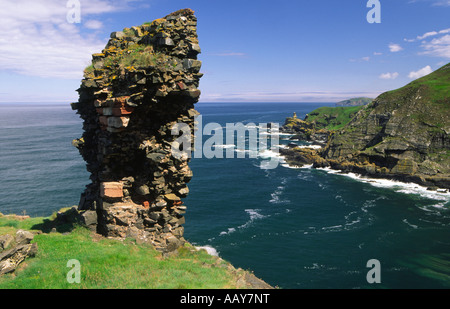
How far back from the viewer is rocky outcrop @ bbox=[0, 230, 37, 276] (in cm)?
1323

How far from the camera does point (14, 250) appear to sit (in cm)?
1384

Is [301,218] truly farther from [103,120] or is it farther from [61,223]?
[103,120]

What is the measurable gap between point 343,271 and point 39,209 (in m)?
50.7

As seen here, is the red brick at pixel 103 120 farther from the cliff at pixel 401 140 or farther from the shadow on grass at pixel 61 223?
the cliff at pixel 401 140

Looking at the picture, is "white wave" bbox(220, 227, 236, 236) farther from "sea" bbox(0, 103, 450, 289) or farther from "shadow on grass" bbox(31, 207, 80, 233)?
"shadow on grass" bbox(31, 207, 80, 233)

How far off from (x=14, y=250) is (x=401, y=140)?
9003 centimetres

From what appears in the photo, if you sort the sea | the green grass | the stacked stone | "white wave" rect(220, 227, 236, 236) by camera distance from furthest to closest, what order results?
the green grass, "white wave" rect(220, 227, 236, 236), the sea, the stacked stone

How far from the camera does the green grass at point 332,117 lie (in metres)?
159

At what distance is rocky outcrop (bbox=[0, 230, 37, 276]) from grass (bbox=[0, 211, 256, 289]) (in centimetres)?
30

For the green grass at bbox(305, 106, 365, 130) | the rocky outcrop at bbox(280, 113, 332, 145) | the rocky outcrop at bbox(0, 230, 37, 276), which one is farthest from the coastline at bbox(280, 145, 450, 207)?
the green grass at bbox(305, 106, 365, 130)

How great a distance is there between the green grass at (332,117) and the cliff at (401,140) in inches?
2064

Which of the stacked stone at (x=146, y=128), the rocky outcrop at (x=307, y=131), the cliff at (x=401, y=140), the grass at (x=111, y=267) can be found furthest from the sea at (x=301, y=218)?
the rocky outcrop at (x=307, y=131)

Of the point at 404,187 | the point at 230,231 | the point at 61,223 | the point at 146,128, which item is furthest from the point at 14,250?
the point at 404,187
